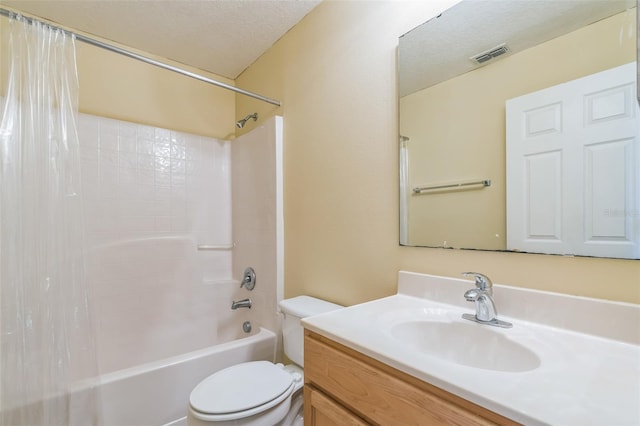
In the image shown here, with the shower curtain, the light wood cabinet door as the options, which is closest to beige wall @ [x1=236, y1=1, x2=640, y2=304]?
the light wood cabinet door

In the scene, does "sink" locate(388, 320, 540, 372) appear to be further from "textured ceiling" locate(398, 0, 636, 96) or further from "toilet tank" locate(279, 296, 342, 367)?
"textured ceiling" locate(398, 0, 636, 96)

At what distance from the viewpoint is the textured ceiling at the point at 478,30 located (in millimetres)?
814

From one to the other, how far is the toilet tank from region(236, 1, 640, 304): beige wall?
9 cm

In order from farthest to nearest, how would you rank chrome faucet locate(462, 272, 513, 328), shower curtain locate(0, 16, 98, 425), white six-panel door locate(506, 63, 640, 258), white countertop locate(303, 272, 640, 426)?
shower curtain locate(0, 16, 98, 425), chrome faucet locate(462, 272, 513, 328), white six-panel door locate(506, 63, 640, 258), white countertop locate(303, 272, 640, 426)

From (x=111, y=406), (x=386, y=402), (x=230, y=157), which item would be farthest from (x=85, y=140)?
(x=386, y=402)

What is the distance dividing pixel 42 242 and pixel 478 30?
1.81 metres

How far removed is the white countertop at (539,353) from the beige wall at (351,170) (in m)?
0.07

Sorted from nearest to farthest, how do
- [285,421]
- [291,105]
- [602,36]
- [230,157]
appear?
[602,36]
[285,421]
[291,105]
[230,157]

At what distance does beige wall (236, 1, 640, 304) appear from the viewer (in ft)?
3.41

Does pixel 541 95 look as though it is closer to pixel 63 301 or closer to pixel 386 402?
pixel 386 402

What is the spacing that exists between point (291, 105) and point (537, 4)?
1.22 meters

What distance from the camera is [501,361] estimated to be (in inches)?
30.5

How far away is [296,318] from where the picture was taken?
4.61 ft

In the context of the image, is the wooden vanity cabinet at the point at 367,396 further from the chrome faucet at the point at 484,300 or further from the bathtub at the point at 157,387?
the bathtub at the point at 157,387
